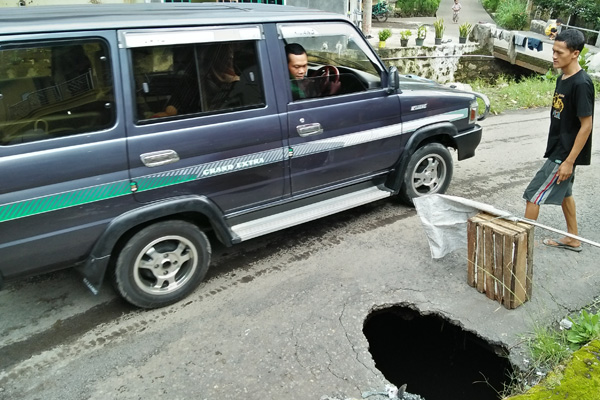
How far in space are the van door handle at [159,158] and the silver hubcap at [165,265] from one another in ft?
1.81

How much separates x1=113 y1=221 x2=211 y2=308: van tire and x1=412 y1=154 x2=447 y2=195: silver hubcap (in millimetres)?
2412

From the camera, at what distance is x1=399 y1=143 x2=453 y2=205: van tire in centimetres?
488

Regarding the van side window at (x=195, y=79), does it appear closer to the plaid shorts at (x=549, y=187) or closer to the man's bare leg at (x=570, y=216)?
the plaid shorts at (x=549, y=187)

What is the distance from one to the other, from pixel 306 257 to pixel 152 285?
1350mm

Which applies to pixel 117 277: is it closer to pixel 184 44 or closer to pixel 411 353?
pixel 184 44

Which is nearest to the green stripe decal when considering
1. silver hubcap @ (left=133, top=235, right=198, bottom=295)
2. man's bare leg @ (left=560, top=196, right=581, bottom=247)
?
silver hubcap @ (left=133, top=235, right=198, bottom=295)

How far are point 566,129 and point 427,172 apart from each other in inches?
57.0

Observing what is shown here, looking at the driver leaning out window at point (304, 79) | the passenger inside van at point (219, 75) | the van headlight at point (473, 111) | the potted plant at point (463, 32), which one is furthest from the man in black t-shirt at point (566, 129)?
the potted plant at point (463, 32)

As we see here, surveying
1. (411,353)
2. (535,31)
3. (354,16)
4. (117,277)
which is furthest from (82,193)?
(535,31)

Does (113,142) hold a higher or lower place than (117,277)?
higher

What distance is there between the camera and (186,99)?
3.45 metres

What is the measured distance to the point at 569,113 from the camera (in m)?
3.86

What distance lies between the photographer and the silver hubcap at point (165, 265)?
3504 millimetres

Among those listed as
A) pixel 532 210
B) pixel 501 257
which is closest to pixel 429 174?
pixel 532 210
